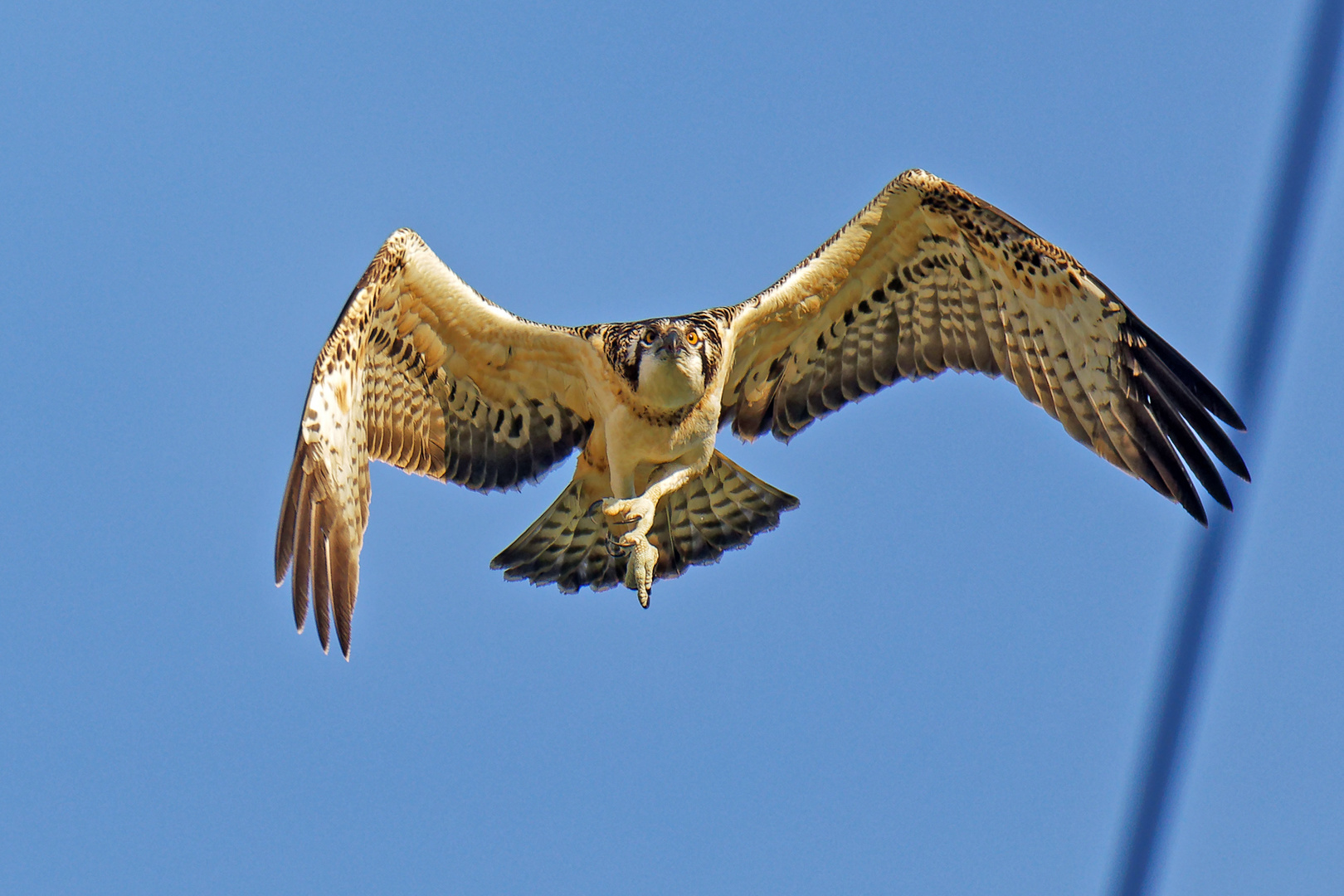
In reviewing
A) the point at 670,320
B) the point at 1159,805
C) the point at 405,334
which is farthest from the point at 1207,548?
the point at 405,334

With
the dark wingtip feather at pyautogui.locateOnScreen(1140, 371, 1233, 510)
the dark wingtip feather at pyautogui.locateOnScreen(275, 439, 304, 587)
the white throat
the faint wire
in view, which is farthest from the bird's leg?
the faint wire

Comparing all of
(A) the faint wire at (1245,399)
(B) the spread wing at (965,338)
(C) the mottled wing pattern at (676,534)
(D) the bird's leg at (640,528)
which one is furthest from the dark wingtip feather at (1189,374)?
(A) the faint wire at (1245,399)

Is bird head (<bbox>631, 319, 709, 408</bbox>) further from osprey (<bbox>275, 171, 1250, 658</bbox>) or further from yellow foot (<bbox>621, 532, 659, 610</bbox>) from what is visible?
yellow foot (<bbox>621, 532, 659, 610</bbox>)

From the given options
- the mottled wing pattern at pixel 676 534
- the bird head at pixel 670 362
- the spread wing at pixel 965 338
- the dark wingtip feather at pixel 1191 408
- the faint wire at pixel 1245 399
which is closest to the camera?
the faint wire at pixel 1245 399

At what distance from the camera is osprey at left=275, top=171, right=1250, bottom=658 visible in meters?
7.12

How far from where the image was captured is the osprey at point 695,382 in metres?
7.12

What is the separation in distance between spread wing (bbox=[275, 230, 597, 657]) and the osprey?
0.04 feet

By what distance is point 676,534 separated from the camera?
315 inches

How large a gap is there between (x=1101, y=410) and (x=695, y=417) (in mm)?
2361

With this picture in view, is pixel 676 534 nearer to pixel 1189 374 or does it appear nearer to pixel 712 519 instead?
pixel 712 519

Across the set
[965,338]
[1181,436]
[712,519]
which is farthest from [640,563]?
[1181,436]

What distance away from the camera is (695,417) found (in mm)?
7453

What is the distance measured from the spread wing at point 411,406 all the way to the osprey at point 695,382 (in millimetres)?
12

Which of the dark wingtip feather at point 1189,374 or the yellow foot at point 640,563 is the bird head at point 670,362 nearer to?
the yellow foot at point 640,563
